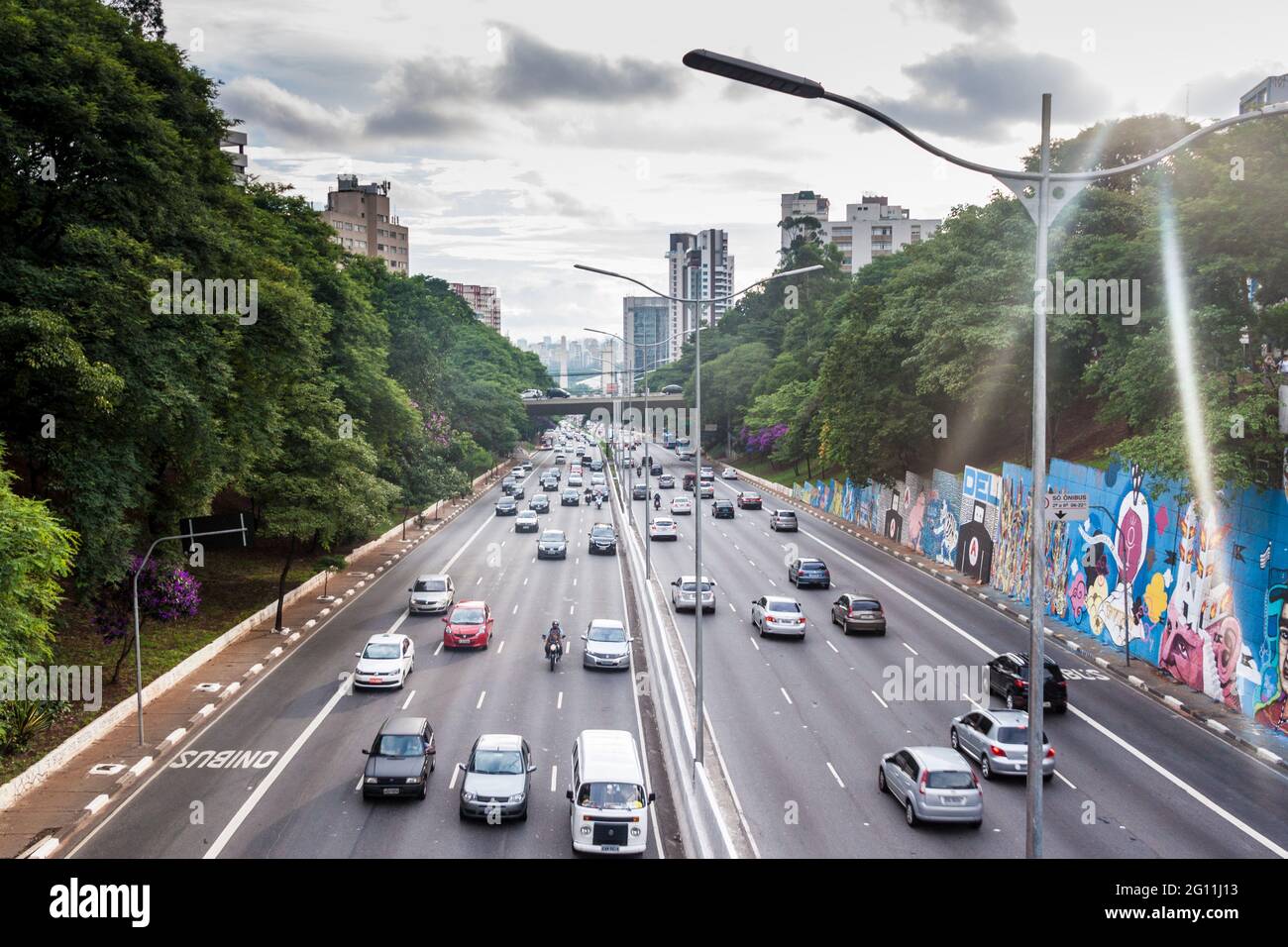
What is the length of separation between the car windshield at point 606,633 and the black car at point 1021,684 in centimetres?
1142

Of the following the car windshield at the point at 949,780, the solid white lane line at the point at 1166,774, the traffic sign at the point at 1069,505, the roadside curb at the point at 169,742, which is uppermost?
the traffic sign at the point at 1069,505

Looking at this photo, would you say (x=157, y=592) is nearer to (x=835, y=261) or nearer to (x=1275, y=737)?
(x=1275, y=737)

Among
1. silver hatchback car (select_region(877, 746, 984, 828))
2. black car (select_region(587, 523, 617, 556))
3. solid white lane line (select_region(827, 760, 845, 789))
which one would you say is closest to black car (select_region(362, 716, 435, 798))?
solid white lane line (select_region(827, 760, 845, 789))

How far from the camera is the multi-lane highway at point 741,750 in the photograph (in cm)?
1858

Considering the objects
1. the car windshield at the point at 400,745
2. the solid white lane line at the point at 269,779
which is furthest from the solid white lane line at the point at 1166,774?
the solid white lane line at the point at 269,779

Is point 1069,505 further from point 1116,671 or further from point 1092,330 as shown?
point 1092,330

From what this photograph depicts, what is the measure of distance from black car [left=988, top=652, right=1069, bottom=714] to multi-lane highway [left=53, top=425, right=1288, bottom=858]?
0.59 metres

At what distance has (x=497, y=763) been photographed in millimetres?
20219

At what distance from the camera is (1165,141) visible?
44.1 metres

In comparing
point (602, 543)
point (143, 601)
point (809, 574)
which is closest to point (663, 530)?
point (602, 543)

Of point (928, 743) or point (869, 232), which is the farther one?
point (869, 232)

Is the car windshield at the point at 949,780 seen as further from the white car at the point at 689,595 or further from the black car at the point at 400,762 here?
the white car at the point at 689,595

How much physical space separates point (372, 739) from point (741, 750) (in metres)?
9.24

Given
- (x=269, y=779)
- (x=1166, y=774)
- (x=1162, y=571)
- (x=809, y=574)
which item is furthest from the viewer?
(x=809, y=574)
